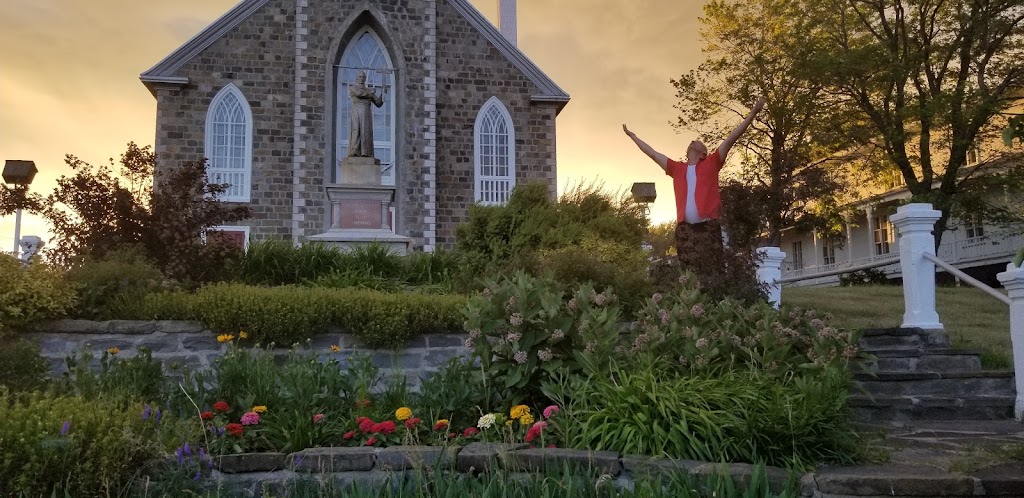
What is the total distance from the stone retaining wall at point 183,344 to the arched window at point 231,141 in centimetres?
1141

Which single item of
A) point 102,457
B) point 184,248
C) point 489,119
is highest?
point 489,119

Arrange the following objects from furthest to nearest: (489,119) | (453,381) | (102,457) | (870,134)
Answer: (870,134) < (489,119) < (453,381) < (102,457)

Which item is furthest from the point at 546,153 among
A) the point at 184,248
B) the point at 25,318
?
the point at 25,318

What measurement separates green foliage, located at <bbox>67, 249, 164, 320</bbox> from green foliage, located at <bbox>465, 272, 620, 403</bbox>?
13.4 feet

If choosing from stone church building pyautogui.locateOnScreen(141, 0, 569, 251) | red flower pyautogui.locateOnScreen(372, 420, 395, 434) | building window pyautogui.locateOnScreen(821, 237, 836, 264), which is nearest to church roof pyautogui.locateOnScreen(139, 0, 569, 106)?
stone church building pyautogui.locateOnScreen(141, 0, 569, 251)

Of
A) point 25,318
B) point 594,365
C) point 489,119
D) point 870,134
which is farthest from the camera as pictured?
point 870,134

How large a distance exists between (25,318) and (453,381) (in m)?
4.12

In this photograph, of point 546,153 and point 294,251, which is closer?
point 294,251

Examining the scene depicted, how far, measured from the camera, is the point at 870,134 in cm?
2122

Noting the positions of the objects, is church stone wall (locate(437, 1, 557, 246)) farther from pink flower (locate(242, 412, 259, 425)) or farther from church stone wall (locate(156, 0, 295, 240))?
pink flower (locate(242, 412, 259, 425))

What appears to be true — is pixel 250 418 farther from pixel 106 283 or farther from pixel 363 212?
pixel 363 212

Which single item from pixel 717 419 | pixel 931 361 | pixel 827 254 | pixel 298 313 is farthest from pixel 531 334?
pixel 827 254

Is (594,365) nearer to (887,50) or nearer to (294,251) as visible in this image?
(294,251)

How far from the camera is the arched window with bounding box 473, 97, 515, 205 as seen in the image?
19.1 metres
